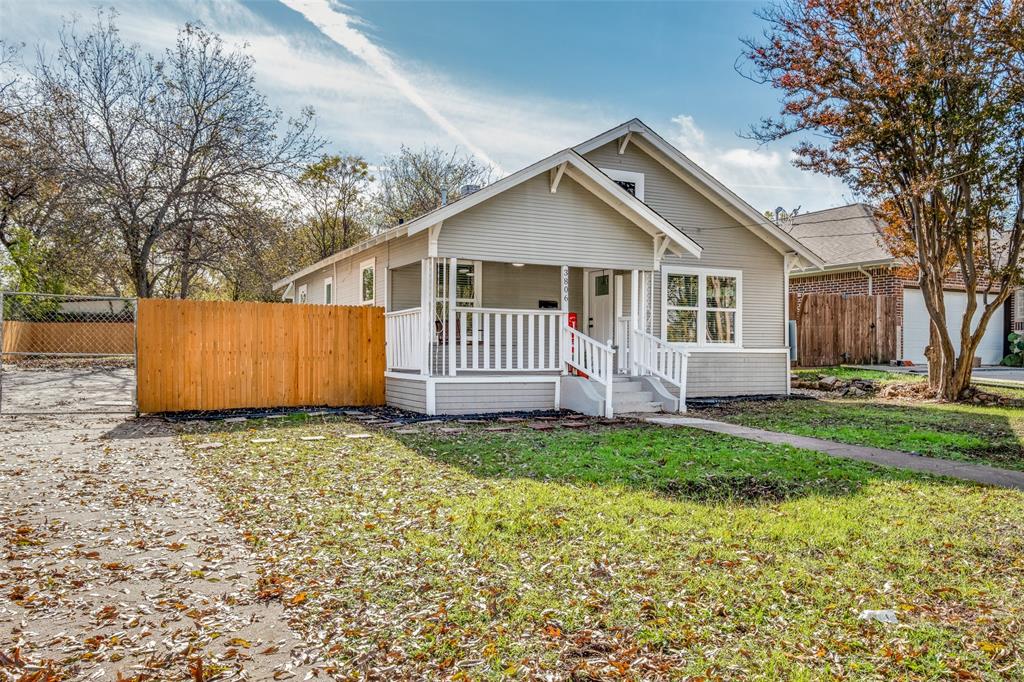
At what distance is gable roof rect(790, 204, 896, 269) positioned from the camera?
21.6 meters

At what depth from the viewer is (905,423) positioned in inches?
416

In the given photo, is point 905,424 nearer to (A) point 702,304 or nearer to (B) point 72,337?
(A) point 702,304

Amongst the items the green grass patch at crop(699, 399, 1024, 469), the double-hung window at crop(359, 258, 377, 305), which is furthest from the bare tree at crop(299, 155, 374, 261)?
the green grass patch at crop(699, 399, 1024, 469)

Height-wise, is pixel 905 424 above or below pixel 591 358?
below

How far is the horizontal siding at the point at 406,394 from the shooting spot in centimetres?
1152

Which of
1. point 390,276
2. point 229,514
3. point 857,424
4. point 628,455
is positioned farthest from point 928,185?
point 229,514

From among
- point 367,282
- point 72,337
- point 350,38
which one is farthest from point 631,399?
point 72,337

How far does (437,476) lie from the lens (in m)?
6.57

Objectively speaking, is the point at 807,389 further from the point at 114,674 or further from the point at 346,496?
the point at 114,674

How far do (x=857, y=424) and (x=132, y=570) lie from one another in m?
9.95

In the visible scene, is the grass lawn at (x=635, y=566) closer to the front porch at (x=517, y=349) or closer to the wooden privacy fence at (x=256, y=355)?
the front porch at (x=517, y=349)

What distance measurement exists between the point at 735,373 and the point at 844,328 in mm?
8194

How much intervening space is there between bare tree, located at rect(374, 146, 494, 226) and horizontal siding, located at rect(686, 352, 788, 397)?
18.1 metres

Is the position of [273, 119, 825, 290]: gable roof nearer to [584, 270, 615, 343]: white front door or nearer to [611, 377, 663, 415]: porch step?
[584, 270, 615, 343]: white front door
